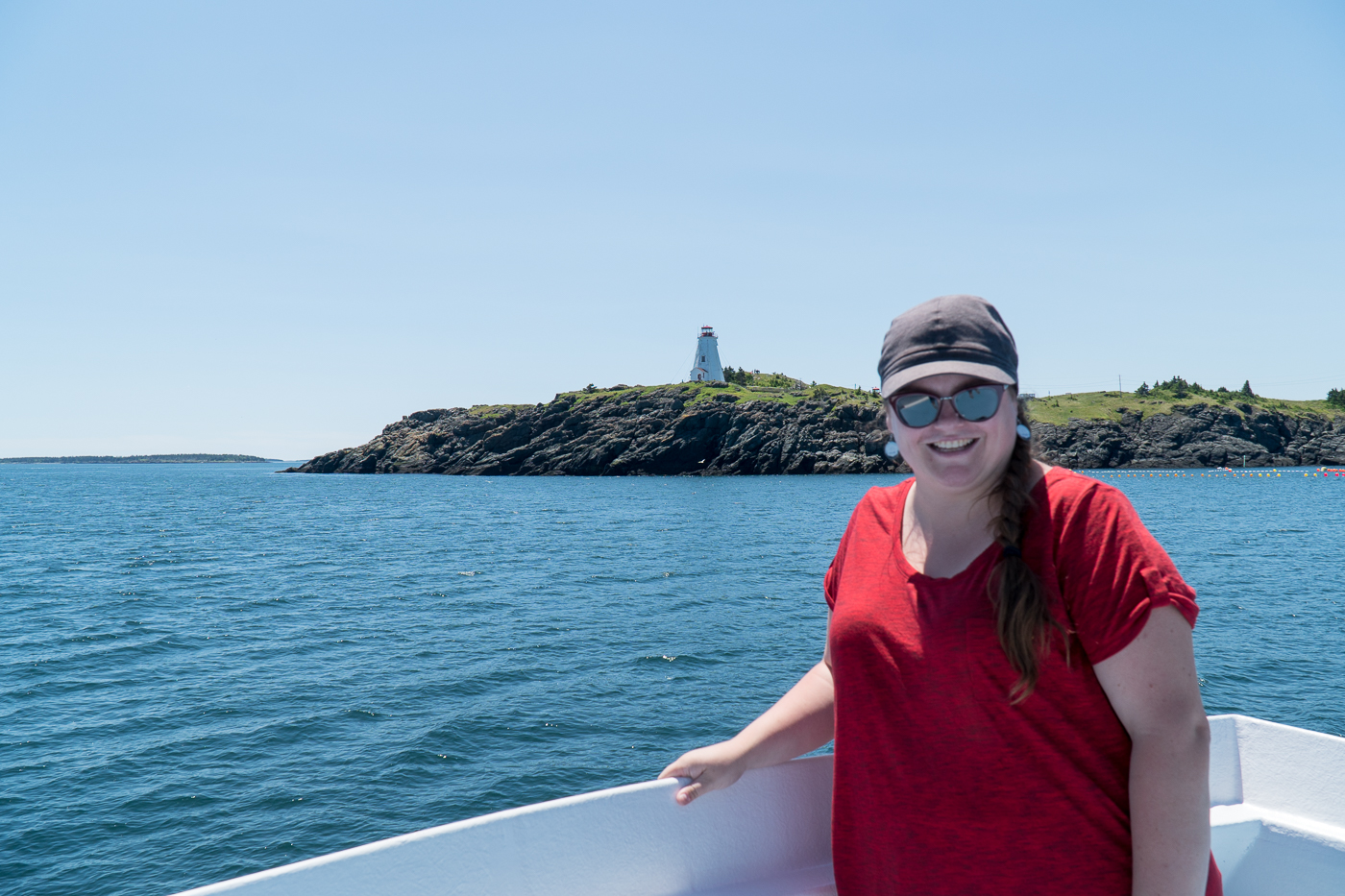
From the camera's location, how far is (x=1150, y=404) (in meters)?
118

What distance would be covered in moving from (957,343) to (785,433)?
103785 mm

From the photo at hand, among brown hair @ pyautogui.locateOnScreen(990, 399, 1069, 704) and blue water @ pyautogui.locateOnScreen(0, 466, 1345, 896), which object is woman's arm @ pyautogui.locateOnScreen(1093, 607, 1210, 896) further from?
blue water @ pyautogui.locateOnScreen(0, 466, 1345, 896)

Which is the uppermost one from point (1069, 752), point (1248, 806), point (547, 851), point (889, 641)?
point (889, 641)

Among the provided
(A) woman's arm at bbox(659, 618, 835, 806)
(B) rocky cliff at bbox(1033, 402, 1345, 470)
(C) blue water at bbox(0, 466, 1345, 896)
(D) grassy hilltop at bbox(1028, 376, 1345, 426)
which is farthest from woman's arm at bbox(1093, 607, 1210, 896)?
(D) grassy hilltop at bbox(1028, 376, 1345, 426)

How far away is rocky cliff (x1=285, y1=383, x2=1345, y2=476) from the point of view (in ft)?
340

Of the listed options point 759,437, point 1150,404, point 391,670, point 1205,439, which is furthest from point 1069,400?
point 391,670

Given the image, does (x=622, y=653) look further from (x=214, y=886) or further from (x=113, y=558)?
(x=113, y=558)

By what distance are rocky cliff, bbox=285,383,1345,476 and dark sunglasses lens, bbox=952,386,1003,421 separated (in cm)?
9709

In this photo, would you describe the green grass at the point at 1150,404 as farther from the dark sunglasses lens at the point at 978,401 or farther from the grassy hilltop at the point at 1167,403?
the dark sunglasses lens at the point at 978,401

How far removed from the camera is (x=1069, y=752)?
182cm

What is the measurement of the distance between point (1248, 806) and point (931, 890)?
244 centimetres

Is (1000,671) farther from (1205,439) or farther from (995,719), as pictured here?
(1205,439)

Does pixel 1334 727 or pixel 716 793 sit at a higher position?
pixel 716 793

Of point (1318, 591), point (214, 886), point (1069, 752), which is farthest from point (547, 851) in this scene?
point (1318, 591)
